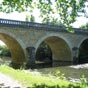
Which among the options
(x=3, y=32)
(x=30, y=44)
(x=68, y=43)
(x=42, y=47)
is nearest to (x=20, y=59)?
(x=30, y=44)

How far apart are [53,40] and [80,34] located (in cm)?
481

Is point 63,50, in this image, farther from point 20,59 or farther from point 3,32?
point 3,32

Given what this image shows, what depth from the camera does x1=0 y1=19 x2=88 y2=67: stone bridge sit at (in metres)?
32.0

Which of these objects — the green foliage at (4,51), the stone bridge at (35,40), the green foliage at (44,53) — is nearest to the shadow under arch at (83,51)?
the stone bridge at (35,40)

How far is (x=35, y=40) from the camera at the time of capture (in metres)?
34.9

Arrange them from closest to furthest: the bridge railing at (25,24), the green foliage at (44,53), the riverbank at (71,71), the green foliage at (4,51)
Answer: the riverbank at (71,71), the bridge railing at (25,24), the green foliage at (44,53), the green foliage at (4,51)

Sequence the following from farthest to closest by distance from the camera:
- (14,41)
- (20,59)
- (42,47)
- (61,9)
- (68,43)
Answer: (42,47), (68,43), (20,59), (14,41), (61,9)

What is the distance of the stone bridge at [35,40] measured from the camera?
32.0 metres

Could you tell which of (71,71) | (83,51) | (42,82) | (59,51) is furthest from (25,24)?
(42,82)

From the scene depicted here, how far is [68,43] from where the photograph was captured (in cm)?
4081

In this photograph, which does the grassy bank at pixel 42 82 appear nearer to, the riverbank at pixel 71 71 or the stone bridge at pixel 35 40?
the riverbank at pixel 71 71

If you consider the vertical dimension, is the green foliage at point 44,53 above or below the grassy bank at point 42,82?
below

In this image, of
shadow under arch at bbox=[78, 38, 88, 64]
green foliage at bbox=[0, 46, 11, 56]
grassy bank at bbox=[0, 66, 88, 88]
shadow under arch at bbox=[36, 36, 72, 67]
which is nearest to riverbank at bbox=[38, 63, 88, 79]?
grassy bank at bbox=[0, 66, 88, 88]

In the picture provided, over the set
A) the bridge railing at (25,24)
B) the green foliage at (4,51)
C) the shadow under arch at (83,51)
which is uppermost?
the bridge railing at (25,24)
